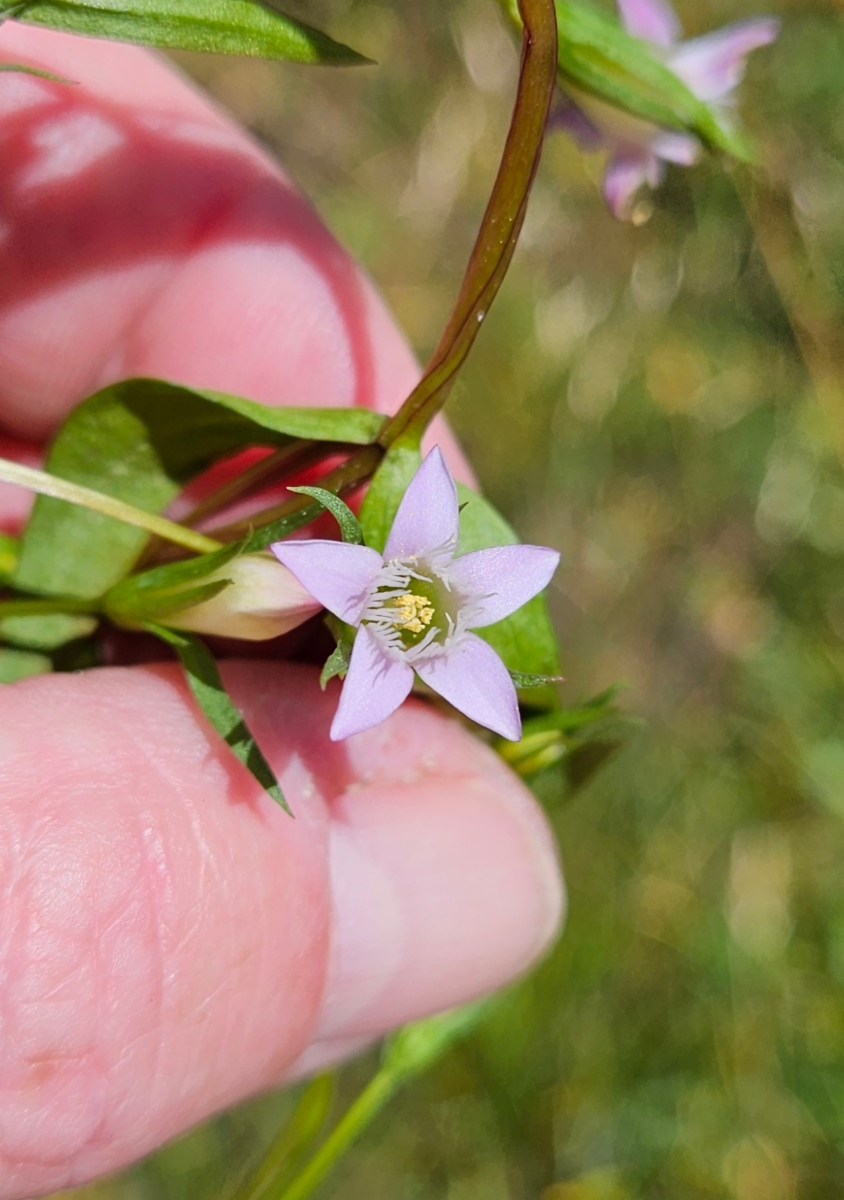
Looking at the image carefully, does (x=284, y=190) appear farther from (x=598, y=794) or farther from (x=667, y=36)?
(x=598, y=794)

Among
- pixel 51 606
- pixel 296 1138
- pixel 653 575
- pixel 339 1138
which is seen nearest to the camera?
pixel 51 606

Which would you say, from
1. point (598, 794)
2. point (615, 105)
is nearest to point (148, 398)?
point (615, 105)

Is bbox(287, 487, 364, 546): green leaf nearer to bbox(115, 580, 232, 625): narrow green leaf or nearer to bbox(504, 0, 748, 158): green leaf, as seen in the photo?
bbox(115, 580, 232, 625): narrow green leaf

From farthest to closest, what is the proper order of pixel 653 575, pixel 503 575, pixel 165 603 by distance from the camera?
1. pixel 653 575
2. pixel 165 603
3. pixel 503 575

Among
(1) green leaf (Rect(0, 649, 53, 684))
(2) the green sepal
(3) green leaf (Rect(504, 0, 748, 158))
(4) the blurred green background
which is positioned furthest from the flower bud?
(4) the blurred green background

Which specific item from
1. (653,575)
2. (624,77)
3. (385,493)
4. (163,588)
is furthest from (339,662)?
(653,575)

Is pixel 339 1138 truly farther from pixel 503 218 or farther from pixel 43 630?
pixel 503 218
